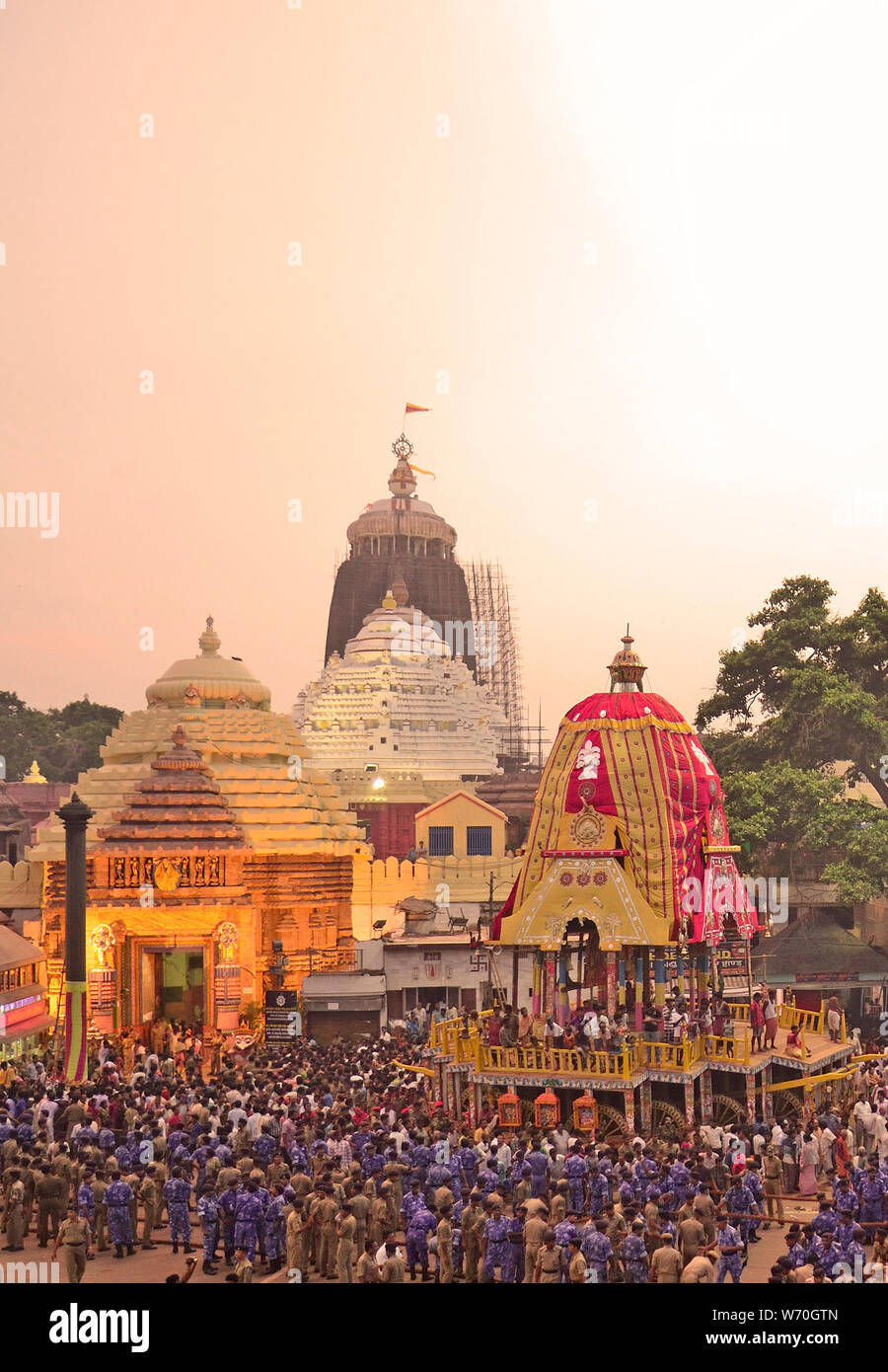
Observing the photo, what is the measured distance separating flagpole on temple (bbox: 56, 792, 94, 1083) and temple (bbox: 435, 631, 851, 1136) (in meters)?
8.44

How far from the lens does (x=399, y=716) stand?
71125 millimetres

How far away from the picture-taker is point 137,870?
40.2m

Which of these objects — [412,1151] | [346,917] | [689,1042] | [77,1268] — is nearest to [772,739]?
[346,917]

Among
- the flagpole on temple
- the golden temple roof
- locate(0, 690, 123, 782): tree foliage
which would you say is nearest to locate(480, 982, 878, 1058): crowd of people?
the flagpole on temple

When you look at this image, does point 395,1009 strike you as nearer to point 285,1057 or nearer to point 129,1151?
point 285,1057

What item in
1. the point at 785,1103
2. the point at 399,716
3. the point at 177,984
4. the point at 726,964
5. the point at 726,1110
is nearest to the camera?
the point at 726,1110

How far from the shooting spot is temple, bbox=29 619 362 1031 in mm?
40062

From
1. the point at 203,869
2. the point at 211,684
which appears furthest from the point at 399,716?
the point at 203,869

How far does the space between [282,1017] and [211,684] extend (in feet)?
54.9

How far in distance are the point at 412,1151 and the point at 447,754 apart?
4896cm

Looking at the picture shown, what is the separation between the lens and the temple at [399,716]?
6869 centimetres

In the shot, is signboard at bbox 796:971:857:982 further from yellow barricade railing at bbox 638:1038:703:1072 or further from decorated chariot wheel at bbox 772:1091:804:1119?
yellow barricade railing at bbox 638:1038:703:1072

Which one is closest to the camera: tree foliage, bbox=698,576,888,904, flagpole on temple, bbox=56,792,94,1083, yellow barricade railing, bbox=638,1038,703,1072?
yellow barricade railing, bbox=638,1038,703,1072

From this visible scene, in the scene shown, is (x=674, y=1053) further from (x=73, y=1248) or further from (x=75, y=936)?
(x=75, y=936)
